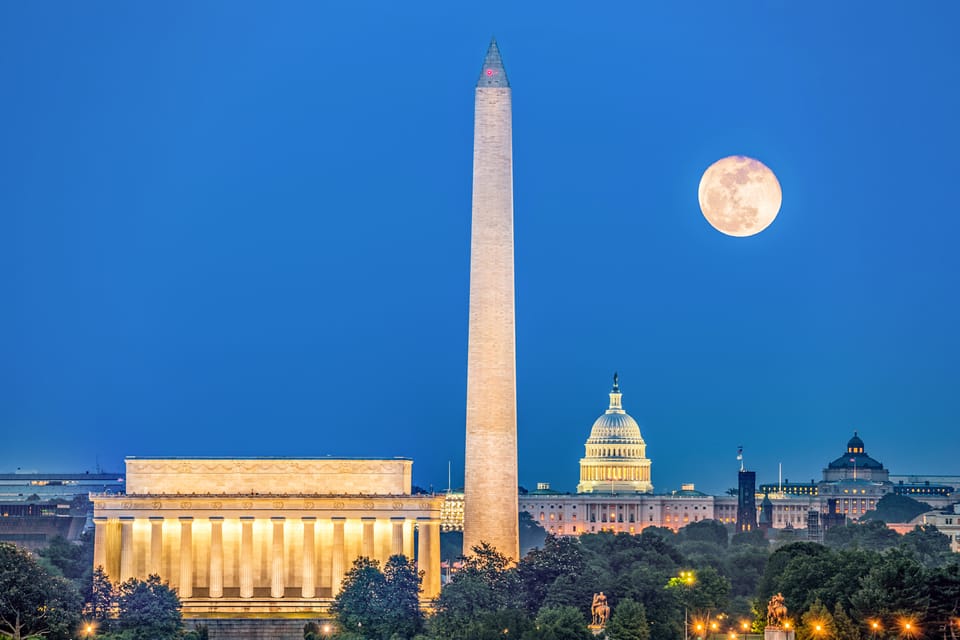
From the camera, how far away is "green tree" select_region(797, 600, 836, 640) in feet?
444

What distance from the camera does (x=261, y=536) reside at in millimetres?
183625

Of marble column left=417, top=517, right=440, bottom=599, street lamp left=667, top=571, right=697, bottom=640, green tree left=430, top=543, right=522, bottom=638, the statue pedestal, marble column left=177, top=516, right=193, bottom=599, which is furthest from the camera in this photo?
marble column left=417, top=517, right=440, bottom=599

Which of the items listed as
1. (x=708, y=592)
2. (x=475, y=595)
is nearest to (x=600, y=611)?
(x=475, y=595)

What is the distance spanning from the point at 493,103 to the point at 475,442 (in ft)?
75.9

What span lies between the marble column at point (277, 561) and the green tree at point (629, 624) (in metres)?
41.1

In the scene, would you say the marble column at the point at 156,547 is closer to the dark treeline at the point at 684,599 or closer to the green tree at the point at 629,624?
the dark treeline at the point at 684,599

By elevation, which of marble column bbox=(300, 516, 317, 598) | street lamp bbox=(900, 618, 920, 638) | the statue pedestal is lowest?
the statue pedestal

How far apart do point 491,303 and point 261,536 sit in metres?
27.9

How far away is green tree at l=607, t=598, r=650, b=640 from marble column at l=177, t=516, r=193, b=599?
45.1m

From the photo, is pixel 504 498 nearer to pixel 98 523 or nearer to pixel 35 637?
pixel 98 523

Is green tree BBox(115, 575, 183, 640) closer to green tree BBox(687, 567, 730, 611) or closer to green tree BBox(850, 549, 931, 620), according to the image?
green tree BBox(687, 567, 730, 611)

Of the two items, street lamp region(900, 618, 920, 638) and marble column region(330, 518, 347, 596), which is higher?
marble column region(330, 518, 347, 596)

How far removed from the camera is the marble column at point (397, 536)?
182 metres

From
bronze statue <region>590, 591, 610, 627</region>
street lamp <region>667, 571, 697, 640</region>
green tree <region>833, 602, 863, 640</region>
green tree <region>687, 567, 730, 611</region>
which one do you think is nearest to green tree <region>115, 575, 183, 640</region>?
bronze statue <region>590, 591, 610, 627</region>
